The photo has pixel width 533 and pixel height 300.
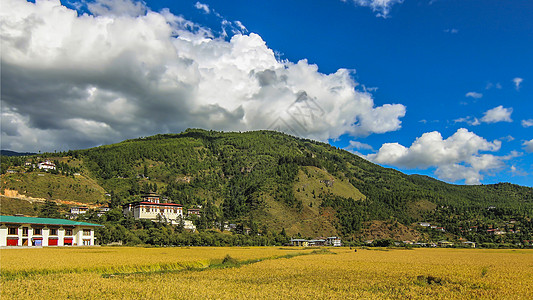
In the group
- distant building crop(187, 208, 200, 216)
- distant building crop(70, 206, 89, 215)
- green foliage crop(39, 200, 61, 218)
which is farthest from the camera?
distant building crop(187, 208, 200, 216)

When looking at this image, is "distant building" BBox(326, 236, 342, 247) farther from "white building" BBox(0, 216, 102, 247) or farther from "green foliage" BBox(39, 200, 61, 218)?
"green foliage" BBox(39, 200, 61, 218)

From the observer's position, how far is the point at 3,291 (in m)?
25.6

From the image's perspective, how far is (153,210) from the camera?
141 metres

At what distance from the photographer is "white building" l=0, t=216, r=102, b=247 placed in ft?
258

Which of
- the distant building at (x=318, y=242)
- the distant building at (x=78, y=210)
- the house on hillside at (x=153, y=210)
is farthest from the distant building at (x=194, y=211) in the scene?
the distant building at (x=318, y=242)

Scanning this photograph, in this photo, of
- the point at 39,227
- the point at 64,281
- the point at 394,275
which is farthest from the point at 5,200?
the point at 394,275

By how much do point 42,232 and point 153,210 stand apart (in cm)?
5616

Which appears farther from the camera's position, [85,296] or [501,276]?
[501,276]

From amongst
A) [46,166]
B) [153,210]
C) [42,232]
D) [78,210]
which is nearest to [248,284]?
[42,232]

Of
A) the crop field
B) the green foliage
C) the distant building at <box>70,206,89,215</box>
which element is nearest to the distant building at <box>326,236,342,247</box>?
the distant building at <box>70,206,89,215</box>

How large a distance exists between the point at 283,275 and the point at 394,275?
12.1 m

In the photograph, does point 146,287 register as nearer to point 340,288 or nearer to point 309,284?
point 309,284

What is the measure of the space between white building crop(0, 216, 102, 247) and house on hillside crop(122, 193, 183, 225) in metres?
36.9

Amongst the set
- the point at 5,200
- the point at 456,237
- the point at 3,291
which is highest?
the point at 5,200
